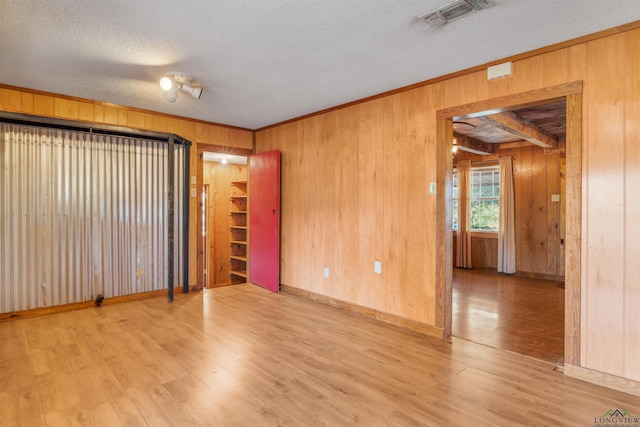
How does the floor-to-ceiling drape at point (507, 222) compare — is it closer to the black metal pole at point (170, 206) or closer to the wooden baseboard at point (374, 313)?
the wooden baseboard at point (374, 313)

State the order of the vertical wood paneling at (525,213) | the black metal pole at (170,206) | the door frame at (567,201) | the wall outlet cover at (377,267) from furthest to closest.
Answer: the vertical wood paneling at (525,213) < the black metal pole at (170,206) < the wall outlet cover at (377,267) < the door frame at (567,201)

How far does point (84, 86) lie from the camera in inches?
143

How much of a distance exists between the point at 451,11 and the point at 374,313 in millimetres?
2995

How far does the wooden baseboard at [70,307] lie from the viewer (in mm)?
3717

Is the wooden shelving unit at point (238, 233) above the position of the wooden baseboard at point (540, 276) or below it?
above

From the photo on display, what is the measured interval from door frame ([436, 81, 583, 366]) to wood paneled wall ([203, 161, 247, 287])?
5216 mm

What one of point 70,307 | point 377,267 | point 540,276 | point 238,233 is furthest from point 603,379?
point 238,233

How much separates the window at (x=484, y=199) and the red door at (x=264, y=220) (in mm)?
4511

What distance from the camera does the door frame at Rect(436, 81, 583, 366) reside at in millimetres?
2543

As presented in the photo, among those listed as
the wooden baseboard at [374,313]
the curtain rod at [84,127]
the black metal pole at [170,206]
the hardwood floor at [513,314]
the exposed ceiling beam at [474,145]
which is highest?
the exposed ceiling beam at [474,145]

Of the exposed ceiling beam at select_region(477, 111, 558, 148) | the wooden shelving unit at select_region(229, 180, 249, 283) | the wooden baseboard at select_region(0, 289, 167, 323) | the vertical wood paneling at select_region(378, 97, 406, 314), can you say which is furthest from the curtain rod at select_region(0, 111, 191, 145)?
the exposed ceiling beam at select_region(477, 111, 558, 148)

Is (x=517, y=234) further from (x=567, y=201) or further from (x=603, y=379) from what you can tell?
(x=603, y=379)

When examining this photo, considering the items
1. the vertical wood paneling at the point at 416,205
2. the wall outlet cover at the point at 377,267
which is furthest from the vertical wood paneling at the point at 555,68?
the wall outlet cover at the point at 377,267

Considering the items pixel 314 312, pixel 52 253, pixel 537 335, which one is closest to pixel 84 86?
pixel 52 253
